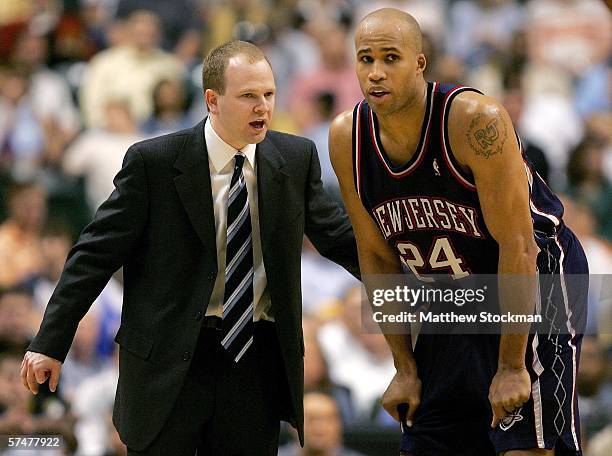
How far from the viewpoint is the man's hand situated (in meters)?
3.76

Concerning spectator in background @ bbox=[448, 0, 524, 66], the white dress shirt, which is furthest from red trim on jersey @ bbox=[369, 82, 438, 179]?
spectator in background @ bbox=[448, 0, 524, 66]

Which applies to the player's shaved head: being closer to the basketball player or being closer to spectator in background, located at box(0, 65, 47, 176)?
the basketball player

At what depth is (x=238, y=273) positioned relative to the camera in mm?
3846

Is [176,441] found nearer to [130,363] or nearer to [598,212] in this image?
[130,363]

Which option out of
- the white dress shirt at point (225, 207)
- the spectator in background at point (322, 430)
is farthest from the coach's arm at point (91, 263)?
the spectator in background at point (322, 430)

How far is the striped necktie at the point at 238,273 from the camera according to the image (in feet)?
12.4

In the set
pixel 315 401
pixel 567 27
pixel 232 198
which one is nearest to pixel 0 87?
pixel 315 401

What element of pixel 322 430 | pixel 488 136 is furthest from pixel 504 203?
pixel 322 430

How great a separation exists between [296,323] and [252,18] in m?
5.04

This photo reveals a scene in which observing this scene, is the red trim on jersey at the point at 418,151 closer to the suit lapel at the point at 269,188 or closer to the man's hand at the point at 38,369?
the suit lapel at the point at 269,188

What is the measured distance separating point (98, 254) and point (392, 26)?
1248 millimetres

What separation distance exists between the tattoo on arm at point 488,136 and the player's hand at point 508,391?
2.33 feet

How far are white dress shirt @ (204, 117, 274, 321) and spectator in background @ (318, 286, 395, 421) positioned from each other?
2.91 meters

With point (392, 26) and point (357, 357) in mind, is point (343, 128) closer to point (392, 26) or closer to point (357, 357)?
point (392, 26)
